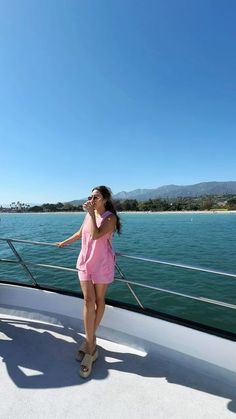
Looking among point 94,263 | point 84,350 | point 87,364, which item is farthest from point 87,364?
point 94,263

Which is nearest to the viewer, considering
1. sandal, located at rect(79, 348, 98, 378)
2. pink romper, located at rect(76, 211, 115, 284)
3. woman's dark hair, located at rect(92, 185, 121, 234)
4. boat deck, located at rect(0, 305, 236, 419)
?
boat deck, located at rect(0, 305, 236, 419)

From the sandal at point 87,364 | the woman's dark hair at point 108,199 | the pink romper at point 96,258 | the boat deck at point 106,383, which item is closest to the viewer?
the boat deck at point 106,383

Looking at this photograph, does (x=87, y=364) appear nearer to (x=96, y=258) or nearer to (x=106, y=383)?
(x=106, y=383)

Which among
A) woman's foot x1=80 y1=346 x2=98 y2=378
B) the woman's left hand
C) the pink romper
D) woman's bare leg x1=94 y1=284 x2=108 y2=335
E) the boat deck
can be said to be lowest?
the boat deck

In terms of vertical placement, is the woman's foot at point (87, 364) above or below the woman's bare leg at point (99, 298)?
below

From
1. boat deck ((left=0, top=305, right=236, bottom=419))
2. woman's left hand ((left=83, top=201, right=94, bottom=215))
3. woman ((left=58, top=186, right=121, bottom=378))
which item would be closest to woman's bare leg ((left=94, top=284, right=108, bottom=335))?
woman ((left=58, top=186, right=121, bottom=378))

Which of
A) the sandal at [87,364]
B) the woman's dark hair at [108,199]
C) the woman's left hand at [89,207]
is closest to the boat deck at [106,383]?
the sandal at [87,364]

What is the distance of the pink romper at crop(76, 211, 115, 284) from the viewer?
2.27 metres

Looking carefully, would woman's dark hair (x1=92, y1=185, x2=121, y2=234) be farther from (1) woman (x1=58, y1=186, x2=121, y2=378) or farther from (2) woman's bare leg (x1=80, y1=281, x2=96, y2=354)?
(2) woman's bare leg (x1=80, y1=281, x2=96, y2=354)

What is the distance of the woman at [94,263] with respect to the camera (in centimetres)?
224

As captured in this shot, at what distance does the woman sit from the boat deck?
0.19 meters

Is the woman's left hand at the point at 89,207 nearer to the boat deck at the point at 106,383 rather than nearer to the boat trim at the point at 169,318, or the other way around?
the boat trim at the point at 169,318

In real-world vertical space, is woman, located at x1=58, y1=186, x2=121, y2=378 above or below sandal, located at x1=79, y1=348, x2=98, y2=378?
above

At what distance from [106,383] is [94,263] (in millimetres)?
889
